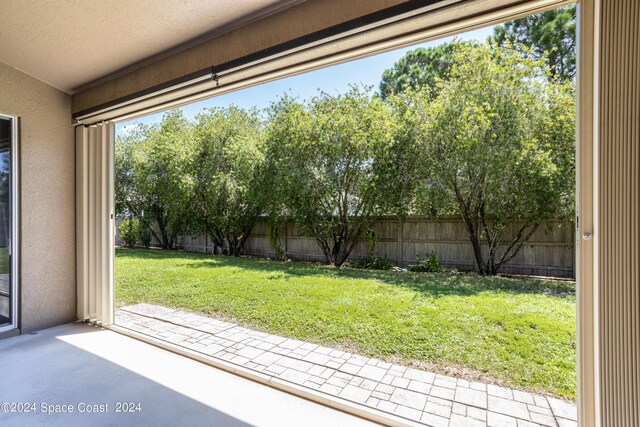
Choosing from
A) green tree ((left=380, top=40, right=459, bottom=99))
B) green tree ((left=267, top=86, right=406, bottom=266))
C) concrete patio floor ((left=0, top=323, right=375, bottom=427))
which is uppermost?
green tree ((left=380, top=40, right=459, bottom=99))

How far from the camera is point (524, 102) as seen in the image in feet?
17.5

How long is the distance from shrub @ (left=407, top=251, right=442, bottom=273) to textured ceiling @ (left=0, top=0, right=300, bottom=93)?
531 centimetres

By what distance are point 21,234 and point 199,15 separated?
9.21 feet

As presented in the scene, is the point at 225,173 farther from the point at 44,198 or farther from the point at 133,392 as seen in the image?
the point at 133,392

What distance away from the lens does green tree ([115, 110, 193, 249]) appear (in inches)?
353

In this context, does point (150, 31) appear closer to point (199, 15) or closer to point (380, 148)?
point (199, 15)

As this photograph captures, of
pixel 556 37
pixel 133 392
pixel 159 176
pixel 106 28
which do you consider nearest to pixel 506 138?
pixel 556 37

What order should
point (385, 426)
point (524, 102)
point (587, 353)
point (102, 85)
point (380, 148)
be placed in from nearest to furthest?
point (587, 353)
point (385, 426)
point (102, 85)
point (524, 102)
point (380, 148)

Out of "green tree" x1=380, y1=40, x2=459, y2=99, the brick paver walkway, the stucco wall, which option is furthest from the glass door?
"green tree" x1=380, y1=40, x2=459, y2=99

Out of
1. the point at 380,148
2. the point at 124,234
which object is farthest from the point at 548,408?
the point at 124,234

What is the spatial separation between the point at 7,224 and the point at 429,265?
5957 millimetres

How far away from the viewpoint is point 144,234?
36.3 feet

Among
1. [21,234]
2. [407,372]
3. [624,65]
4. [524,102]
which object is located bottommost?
[407,372]

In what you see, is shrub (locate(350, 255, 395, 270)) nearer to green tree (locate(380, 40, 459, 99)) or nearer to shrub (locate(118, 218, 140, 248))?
green tree (locate(380, 40, 459, 99))
